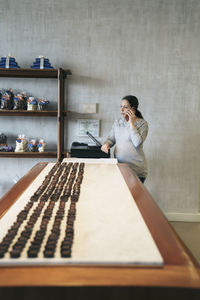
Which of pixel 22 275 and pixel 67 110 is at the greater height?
pixel 67 110

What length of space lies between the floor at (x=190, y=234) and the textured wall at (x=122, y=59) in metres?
0.59

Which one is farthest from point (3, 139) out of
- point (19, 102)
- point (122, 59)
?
point (122, 59)

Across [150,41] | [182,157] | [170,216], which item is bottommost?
[170,216]

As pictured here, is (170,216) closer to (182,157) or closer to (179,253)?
(182,157)

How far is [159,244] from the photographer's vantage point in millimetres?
841

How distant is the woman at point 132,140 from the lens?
104 inches

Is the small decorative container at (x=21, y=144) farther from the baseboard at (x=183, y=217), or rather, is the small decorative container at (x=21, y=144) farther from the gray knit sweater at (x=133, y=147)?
the baseboard at (x=183, y=217)

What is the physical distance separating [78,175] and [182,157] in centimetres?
217

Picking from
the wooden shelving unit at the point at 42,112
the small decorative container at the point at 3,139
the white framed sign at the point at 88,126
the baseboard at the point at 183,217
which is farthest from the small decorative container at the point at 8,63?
the baseboard at the point at 183,217

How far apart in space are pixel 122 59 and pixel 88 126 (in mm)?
924

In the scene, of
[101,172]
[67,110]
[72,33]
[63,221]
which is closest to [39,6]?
[72,33]

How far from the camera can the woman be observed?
8.68 feet

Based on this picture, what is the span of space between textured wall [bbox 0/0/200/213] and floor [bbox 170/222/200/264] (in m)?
0.59

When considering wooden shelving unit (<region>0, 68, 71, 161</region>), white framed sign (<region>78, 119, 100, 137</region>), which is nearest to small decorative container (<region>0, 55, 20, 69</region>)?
wooden shelving unit (<region>0, 68, 71, 161</region>)
